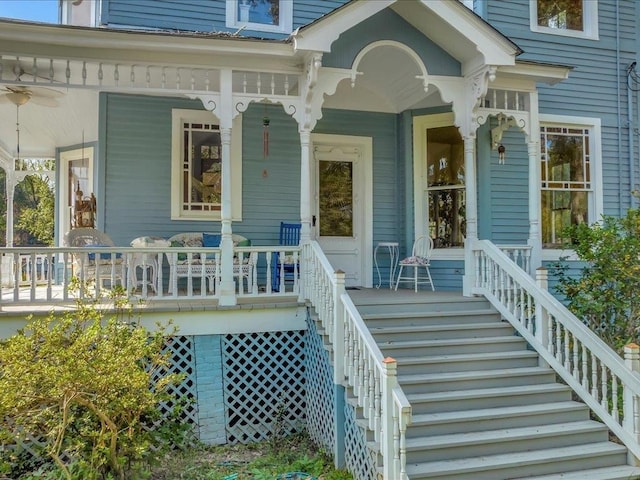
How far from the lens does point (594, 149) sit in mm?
8305

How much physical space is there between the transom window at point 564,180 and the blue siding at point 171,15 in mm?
Result: 4591

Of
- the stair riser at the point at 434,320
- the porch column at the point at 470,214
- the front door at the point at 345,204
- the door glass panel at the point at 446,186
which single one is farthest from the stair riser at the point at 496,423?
the front door at the point at 345,204

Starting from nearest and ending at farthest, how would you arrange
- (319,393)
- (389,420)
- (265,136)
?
(389,420)
(319,393)
(265,136)

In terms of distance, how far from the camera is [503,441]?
4.29m

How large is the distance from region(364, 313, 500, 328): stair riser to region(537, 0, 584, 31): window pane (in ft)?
17.9

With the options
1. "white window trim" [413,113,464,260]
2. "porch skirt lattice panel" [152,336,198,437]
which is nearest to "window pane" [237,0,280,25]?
"white window trim" [413,113,464,260]

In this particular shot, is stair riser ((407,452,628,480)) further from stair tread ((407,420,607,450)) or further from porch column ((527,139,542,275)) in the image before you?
porch column ((527,139,542,275))

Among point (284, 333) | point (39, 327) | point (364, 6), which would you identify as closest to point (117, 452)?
point (39, 327)

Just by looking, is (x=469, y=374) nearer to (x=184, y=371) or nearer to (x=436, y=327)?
(x=436, y=327)

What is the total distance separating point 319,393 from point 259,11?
5.64 m

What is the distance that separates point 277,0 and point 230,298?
4.80 m

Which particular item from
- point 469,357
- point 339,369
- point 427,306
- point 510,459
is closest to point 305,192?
point 427,306

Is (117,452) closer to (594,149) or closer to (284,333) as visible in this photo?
(284,333)

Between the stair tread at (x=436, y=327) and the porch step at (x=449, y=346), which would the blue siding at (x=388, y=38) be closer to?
the stair tread at (x=436, y=327)
